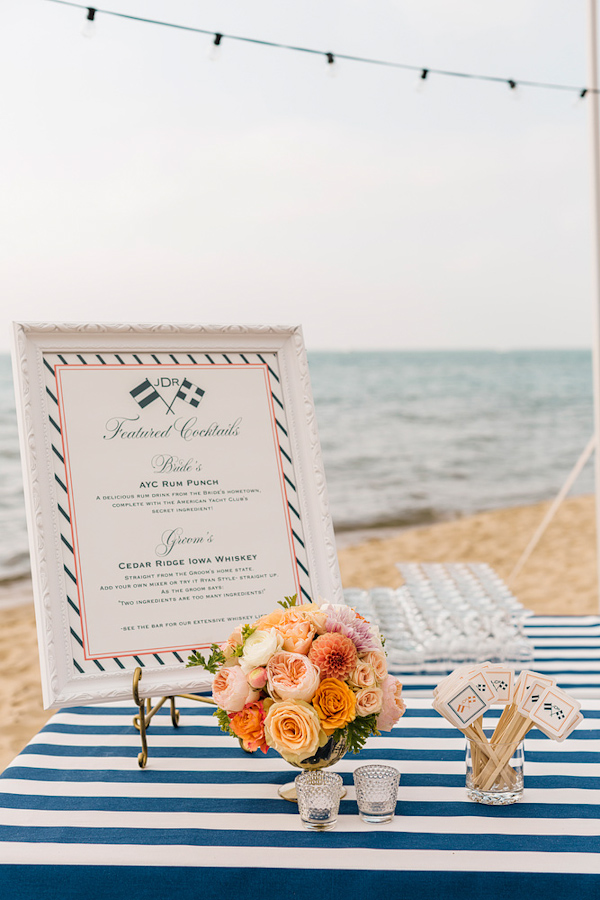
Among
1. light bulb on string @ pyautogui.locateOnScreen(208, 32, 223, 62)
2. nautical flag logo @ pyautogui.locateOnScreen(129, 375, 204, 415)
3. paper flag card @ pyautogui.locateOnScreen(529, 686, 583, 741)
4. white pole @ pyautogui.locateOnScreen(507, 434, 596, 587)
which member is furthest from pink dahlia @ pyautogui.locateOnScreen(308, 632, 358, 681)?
light bulb on string @ pyautogui.locateOnScreen(208, 32, 223, 62)

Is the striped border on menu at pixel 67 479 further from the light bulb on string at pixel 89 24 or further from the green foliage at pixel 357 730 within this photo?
the light bulb on string at pixel 89 24

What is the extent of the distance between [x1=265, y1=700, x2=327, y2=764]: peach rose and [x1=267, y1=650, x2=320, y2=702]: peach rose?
0.04ft

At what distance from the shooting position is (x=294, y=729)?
2.52 ft

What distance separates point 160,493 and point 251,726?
16.1 inches

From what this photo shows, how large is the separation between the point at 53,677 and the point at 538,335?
58.0ft

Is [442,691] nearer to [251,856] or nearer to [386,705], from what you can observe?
[386,705]

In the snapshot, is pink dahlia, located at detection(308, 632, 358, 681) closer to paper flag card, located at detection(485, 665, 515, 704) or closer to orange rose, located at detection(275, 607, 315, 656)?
orange rose, located at detection(275, 607, 315, 656)

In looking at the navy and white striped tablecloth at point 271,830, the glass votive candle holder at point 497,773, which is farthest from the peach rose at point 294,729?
the glass votive candle holder at point 497,773

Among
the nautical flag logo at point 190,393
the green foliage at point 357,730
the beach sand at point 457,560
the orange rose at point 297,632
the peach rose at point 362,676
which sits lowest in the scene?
the beach sand at point 457,560

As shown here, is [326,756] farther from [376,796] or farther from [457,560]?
[457,560]

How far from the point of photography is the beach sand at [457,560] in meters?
3.87

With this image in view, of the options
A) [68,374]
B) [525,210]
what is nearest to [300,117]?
[525,210]

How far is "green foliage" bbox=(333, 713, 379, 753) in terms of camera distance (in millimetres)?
793

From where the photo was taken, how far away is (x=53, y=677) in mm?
952
